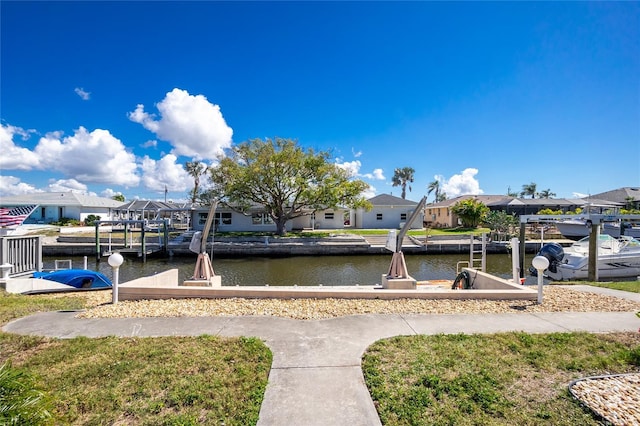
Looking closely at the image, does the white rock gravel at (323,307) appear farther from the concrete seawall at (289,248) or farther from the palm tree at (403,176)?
the palm tree at (403,176)

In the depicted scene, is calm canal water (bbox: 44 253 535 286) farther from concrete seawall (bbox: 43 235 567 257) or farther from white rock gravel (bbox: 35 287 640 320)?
white rock gravel (bbox: 35 287 640 320)

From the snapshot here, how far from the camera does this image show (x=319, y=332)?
4.59 m

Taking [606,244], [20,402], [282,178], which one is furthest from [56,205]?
[606,244]

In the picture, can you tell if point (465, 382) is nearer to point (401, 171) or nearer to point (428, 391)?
point (428, 391)

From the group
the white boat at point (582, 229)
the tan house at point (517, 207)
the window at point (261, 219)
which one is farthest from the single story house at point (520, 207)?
the window at point (261, 219)

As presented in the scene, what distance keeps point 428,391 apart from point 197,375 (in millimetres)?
2311

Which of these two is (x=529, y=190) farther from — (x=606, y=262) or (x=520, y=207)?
(x=606, y=262)

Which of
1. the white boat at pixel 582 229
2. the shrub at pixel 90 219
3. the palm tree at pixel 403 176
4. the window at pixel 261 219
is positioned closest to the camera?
the white boat at pixel 582 229

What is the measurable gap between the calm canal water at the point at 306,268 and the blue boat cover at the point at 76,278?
16.7 feet

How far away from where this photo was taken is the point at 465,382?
315 cm

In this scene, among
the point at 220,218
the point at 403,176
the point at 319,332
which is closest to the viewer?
the point at 319,332

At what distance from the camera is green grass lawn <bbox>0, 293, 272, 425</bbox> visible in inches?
104

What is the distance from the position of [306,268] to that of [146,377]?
48.9 feet

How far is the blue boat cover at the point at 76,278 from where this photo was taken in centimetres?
924
